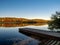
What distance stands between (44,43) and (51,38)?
1611mm

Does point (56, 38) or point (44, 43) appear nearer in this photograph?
point (56, 38)

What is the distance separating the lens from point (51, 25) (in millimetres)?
20828

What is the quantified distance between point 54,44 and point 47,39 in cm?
134

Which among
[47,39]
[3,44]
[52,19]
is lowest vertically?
[3,44]

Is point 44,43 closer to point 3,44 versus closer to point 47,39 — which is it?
point 47,39

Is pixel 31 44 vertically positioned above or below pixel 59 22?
below

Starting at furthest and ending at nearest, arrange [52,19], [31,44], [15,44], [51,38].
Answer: [52,19] → [15,44] → [31,44] → [51,38]

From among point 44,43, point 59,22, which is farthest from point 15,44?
point 59,22

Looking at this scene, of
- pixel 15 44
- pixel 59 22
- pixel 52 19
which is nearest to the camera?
pixel 15 44

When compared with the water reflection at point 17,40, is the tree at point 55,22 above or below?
above

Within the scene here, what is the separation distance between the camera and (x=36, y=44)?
1552 centimetres

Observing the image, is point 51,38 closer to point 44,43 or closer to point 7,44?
point 44,43

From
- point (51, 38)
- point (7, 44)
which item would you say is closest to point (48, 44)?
point (51, 38)

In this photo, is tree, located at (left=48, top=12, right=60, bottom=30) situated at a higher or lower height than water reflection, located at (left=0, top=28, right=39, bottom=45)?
higher
